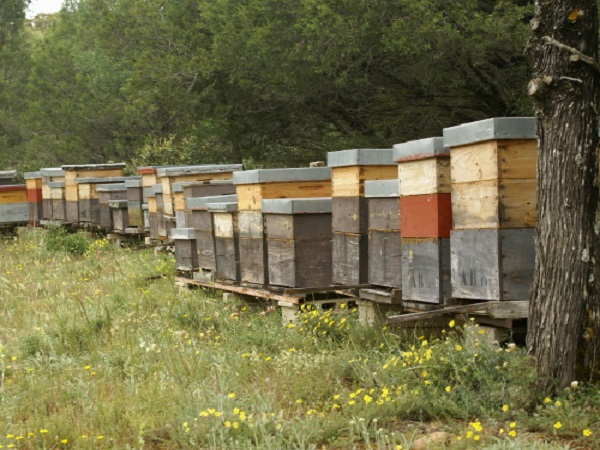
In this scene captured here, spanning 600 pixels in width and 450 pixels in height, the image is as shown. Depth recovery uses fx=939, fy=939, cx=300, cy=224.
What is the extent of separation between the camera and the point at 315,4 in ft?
52.9

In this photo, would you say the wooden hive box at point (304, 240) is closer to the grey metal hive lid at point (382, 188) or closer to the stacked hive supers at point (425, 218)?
the grey metal hive lid at point (382, 188)

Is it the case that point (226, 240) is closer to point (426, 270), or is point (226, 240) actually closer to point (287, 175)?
point (287, 175)

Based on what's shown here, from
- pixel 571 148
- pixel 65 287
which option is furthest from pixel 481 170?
pixel 65 287

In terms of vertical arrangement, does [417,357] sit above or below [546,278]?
below

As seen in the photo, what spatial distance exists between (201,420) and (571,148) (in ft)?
9.50

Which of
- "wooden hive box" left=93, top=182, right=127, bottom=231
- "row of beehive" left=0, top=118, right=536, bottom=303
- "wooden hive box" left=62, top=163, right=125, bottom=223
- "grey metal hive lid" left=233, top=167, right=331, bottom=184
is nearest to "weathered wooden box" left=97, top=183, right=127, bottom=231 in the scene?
A: "wooden hive box" left=93, top=182, right=127, bottom=231

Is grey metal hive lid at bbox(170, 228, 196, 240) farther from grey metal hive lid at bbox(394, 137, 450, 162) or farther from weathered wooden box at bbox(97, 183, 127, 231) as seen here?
weathered wooden box at bbox(97, 183, 127, 231)

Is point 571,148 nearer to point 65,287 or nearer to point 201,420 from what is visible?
point 201,420

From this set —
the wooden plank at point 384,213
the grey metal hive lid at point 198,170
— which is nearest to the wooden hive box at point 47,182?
the grey metal hive lid at point 198,170

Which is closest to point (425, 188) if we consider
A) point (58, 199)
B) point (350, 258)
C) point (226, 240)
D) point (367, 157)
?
point (367, 157)

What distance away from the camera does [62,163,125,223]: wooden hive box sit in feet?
64.3

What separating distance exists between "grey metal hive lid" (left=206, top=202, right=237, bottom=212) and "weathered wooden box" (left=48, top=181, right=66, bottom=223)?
10.1m

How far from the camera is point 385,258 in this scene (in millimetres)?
8305

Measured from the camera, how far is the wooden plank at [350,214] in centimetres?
861
